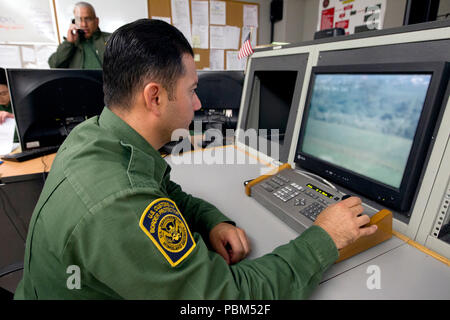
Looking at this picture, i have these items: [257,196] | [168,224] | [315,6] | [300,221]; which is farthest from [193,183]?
[315,6]

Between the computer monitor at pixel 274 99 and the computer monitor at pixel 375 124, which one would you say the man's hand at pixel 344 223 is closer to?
the computer monitor at pixel 375 124

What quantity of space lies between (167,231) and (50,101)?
129 centimetres

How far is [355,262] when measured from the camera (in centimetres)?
62

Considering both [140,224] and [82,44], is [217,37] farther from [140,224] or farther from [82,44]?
[140,224]

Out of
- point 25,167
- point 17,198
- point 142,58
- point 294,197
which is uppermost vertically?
point 142,58

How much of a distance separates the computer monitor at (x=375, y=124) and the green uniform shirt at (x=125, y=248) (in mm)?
Answer: 271

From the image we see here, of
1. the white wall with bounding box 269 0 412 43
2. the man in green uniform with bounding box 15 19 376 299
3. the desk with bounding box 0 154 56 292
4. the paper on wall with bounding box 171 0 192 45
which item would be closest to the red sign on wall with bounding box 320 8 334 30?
the white wall with bounding box 269 0 412 43

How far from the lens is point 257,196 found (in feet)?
2.87

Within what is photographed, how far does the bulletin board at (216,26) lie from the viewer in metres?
3.02

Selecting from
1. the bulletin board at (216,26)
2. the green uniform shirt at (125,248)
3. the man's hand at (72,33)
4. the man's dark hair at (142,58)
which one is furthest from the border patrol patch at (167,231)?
the bulletin board at (216,26)

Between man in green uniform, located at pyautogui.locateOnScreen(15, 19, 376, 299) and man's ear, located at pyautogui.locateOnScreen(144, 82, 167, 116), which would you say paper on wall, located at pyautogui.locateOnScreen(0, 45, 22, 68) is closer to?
man in green uniform, located at pyautogui.locateOnScreen(15, 19, 376, 299)

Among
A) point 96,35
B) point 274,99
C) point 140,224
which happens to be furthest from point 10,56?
point 140,224
